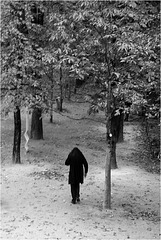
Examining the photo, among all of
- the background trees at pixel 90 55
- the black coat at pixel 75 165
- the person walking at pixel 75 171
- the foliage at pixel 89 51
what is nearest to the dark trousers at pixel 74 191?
the person walking at pixel 75 171

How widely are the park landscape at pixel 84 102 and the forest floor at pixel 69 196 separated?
0.03 m

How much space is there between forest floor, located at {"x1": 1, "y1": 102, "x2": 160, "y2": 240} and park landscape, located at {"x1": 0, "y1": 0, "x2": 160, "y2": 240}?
0.03m

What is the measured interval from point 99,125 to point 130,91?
51.6ft

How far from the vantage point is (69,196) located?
35.4 ft

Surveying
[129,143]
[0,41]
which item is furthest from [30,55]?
[129,143]

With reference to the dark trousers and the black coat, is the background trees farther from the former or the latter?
the dark trousers

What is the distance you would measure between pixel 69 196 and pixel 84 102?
9.61ft

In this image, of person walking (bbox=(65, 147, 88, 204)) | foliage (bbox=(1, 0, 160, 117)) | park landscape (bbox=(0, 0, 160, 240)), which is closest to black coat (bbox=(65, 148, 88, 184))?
person walking (bbox=(65, 147, 88, 204))

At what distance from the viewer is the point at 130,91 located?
9.45 meters

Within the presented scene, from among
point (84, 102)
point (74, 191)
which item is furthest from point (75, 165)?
point (84, 102)

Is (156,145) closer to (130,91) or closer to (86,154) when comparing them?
(86,154)

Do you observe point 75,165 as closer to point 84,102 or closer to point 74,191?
point 74,191

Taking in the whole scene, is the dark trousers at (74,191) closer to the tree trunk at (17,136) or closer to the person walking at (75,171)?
the person walking at (75,171)

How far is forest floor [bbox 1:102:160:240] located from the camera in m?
8.42
